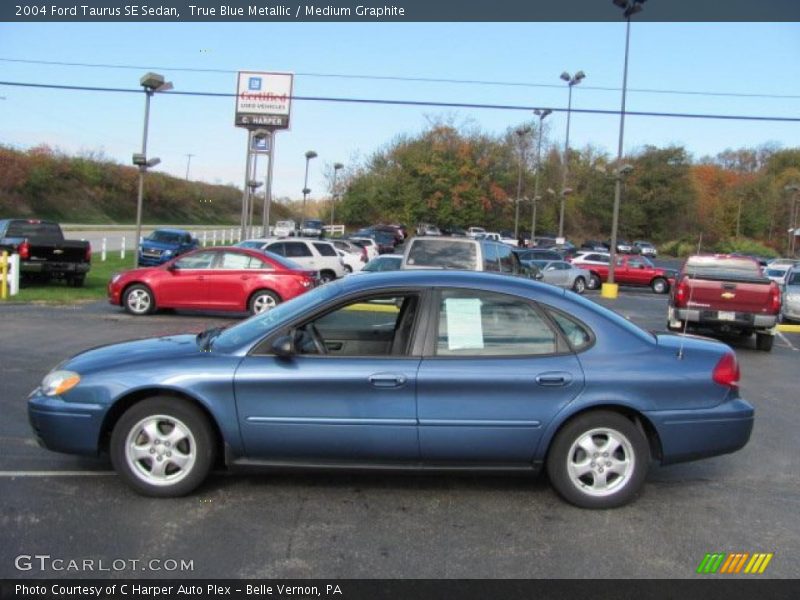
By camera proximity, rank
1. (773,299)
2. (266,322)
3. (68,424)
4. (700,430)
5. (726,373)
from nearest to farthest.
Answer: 1. (68,424)
2. (700,430)
3. (726,373)
4. (266,322)
5. (773,299)

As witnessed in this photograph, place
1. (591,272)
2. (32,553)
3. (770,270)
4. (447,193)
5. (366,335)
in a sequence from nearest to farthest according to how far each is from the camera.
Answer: (32,553), (366,335), (770,270), (591,272), (447,193)

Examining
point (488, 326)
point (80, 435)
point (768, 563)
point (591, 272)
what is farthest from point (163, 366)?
point (591, 272)

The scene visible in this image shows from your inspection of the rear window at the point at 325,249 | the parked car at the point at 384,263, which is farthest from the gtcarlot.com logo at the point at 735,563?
the rear window at the point at 325,249

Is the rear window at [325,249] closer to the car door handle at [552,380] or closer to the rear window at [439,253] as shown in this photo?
the rear window at [439,253]

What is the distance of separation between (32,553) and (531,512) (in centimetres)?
286

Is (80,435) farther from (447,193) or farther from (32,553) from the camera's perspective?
(447,193)

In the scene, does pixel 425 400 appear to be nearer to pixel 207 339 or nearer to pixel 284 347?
pixel 284 347

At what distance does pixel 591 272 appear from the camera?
33.4 m

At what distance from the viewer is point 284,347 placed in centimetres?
451

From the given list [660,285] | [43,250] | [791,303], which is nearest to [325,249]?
[43,250]

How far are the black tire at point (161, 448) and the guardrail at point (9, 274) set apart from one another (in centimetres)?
1390

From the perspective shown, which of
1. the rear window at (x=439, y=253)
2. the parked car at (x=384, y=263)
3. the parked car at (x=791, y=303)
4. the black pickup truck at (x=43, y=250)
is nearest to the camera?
Result: the rear window at (x=439, y=253)

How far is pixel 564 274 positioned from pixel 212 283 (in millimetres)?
17589

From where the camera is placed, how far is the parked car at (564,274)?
2866 centimetres
